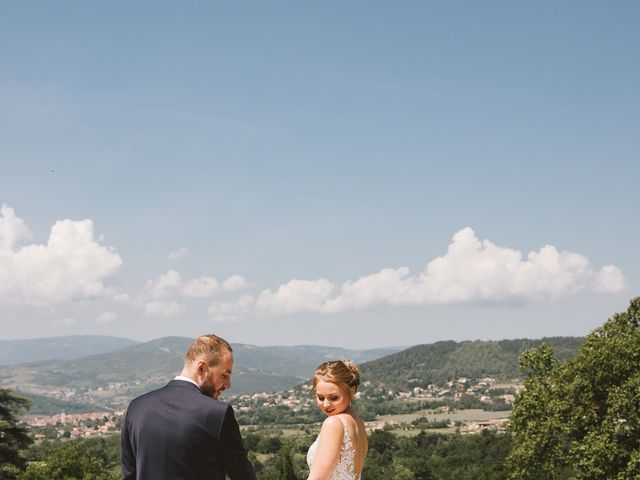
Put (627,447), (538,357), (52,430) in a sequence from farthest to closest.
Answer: (52,430), (538,357), (627,447)

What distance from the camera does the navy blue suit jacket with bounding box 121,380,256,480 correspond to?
465cm

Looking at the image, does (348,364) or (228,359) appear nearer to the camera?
(228,359)

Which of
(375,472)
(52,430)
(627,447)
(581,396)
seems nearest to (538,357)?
(581,396)

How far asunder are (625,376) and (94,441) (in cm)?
10894

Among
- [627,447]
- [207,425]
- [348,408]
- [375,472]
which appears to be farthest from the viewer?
[375,472]

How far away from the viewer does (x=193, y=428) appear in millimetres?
4656

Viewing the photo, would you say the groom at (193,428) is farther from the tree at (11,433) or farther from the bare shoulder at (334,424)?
the tree at (11,433)

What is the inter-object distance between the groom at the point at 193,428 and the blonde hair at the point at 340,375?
756 millimetres

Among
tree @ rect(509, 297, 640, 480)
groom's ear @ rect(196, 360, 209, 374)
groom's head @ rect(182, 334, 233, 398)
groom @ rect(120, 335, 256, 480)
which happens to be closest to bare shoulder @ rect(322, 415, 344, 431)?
groom @ rect(120, 335, 256, 480)

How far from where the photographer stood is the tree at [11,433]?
30.2m

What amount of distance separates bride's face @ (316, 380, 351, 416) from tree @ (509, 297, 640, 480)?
18611mm

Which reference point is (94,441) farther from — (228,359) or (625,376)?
(228,359)

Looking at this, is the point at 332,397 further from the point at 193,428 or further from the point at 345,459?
the point at 193,428

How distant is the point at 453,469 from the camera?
95938mm
